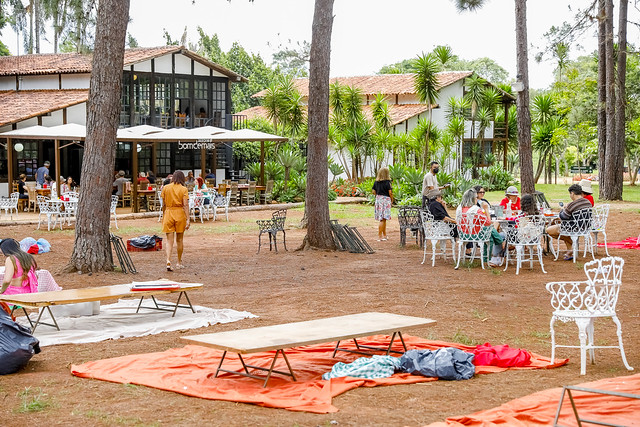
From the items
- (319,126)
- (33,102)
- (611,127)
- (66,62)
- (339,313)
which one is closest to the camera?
(339,313)

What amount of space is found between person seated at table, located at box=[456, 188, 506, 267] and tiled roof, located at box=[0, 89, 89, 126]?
15992mm

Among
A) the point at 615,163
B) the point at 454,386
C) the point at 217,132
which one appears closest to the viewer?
the point at 454,386

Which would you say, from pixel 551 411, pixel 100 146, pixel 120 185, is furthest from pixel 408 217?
pixel 120 185

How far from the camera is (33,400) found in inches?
230

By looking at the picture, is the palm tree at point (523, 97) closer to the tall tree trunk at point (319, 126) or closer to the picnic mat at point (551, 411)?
the tall tree trunk at point (319, 126)

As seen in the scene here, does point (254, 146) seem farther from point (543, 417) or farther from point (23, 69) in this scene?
point (543, 417)

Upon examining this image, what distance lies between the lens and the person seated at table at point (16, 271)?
830 centimetres

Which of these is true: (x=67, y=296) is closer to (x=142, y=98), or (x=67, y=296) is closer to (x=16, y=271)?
(x=16, y=271)

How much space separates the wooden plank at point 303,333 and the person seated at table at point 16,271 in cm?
278

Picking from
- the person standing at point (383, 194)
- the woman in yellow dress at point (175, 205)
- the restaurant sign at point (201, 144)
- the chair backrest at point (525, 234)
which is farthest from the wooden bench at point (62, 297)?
the restaurant sign at point (201, 144)

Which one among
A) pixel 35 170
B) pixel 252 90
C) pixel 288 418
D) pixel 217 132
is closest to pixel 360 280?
pixel 288 418

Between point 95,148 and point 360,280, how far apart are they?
427 centimetres

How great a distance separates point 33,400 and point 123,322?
3091mm

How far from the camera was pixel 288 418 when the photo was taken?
5.42 metres
